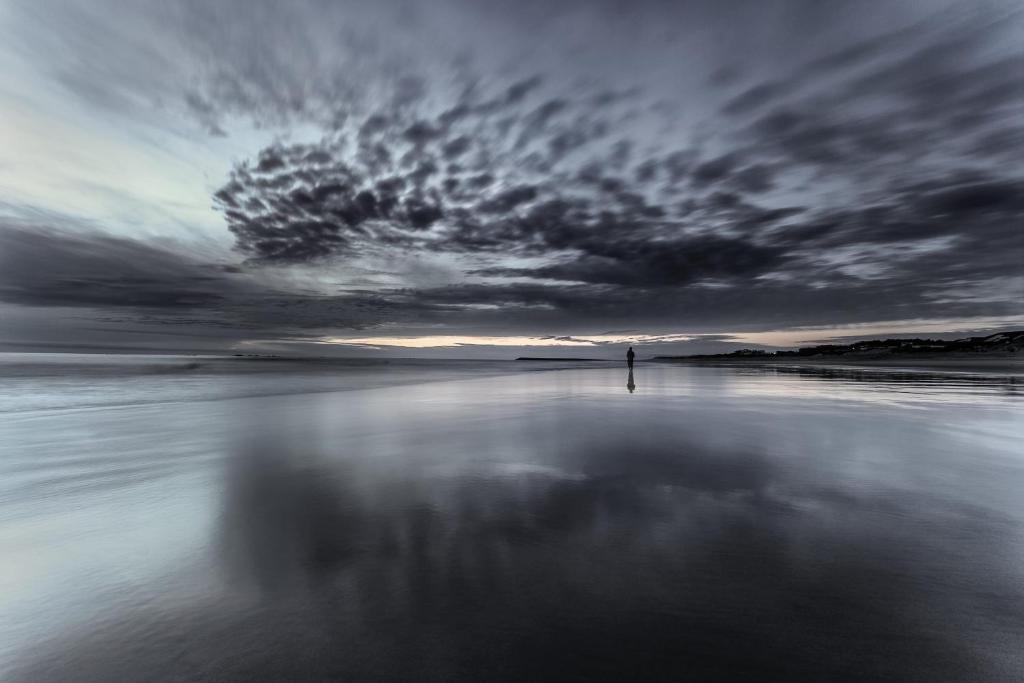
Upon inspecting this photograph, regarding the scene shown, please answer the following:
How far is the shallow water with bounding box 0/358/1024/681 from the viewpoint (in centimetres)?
234

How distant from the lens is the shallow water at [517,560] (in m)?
2.34

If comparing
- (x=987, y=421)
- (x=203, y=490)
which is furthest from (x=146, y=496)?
(x=987, y=421)

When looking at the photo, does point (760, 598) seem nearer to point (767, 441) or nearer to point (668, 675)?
point (668, 675)

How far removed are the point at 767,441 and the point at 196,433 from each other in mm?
10839

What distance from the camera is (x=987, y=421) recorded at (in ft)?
31.1

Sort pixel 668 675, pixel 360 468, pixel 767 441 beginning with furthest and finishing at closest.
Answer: pixel 767 441
pixel 360 468
pixel 668 675

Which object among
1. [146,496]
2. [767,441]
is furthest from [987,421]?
[146,496]

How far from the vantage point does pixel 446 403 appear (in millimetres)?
14555

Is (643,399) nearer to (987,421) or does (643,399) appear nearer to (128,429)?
(987,421)

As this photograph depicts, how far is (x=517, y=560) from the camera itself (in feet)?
11.3

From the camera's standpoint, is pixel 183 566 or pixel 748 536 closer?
pixel 183 566

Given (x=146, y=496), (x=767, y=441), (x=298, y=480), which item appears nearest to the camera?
(x=146, y=496)

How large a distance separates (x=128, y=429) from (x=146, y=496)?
242 inches

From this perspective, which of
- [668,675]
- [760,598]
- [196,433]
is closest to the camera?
[668,675]
